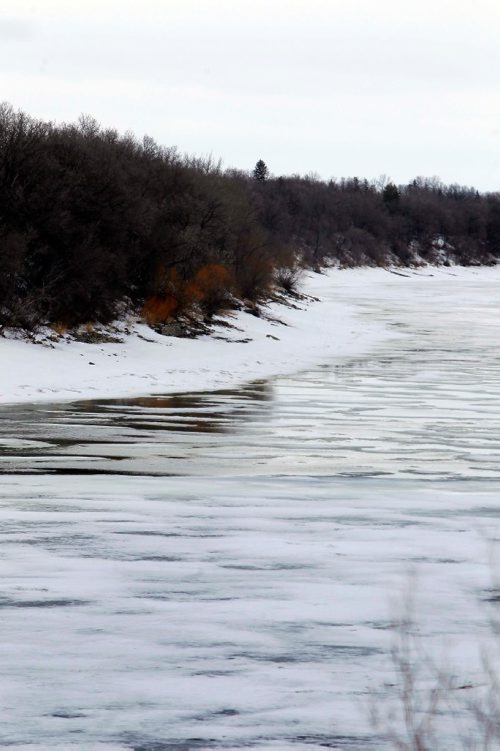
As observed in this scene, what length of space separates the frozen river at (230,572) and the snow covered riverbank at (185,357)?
205 inches

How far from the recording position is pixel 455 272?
111188 mm

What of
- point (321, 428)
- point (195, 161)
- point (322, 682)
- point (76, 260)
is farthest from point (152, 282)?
point (322, 682)

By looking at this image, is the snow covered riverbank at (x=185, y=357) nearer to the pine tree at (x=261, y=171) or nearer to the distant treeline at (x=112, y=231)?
the distant treeline at (x=112, y=231)

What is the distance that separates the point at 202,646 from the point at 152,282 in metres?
27.6

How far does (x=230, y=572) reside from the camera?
271 inches

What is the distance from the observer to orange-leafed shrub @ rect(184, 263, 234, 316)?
33234mm

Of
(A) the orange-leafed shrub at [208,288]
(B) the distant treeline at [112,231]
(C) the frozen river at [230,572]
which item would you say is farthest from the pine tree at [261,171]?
(C) the frozen river at [230,572]

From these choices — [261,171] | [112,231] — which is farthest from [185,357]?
[261,171]

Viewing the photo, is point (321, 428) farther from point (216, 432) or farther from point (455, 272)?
point (455, 272)

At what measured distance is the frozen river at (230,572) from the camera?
4.59m

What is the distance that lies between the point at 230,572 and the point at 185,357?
20541mm

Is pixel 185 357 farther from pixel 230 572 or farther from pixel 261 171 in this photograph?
pixel 261 171

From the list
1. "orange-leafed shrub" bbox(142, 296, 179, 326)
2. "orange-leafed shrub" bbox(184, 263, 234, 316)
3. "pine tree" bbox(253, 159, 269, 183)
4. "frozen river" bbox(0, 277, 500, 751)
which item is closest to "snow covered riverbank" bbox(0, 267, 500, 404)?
"orange-leafed shrub" bbox(184, 263, 234, 316)

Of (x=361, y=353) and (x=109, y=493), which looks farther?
(x=361, y=353)
